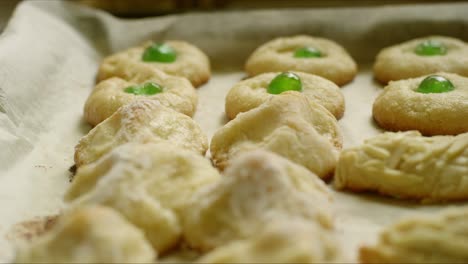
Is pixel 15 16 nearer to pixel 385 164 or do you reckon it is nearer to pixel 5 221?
pixel 5 221

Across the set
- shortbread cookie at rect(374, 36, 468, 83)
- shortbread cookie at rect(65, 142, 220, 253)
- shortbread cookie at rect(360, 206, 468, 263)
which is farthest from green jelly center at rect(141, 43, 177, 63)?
shortbread cookie at rect(360, 206, 468, 263)

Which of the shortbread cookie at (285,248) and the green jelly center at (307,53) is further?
the green jelly center at (307,53)

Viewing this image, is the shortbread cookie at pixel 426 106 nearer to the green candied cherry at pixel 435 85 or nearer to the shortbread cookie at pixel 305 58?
the green candied cherry at pixel 435 85

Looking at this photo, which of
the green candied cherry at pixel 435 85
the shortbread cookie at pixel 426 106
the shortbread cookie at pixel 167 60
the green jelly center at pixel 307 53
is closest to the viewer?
the shortbread cookie at pixel 426 106

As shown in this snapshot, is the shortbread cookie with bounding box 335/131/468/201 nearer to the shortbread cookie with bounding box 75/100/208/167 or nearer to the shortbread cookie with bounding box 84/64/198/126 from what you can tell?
the shortbread cookie with bounding box 75/100/208/167

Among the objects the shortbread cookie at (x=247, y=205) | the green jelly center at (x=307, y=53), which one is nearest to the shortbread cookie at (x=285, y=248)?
the shortbread cookie at (x=247, y=205)

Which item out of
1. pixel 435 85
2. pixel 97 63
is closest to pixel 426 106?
pixel 435 85

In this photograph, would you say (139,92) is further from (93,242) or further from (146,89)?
(93,242)

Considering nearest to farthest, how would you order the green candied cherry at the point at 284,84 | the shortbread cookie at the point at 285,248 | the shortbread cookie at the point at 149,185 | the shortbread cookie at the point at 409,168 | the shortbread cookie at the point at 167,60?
the shortbread cookie at the point at 285,248, the shortbread cookie at the point at 149,185, the shortbread cookie at the point at 409,168, the green candied cherry at the point at 284,84, the shortbread cookie at the point at 167,60

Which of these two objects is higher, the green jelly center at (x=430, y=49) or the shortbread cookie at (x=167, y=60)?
the green jelly center at (x=430, y=49)
